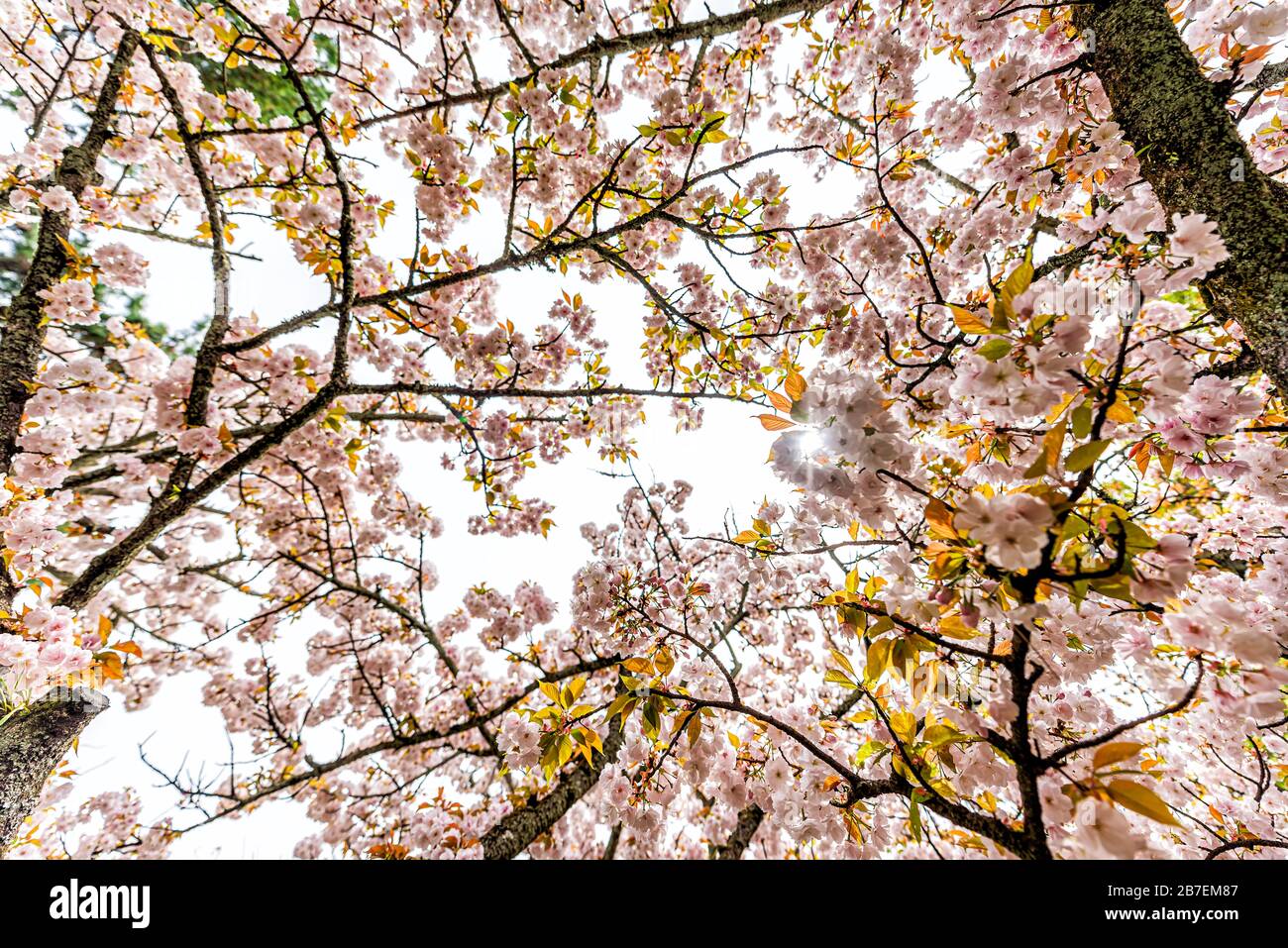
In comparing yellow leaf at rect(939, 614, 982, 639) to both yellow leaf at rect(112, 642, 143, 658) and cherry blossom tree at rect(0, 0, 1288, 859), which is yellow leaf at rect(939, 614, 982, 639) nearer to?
cherry blossom tree at rect(0, 0, 1288, 859)

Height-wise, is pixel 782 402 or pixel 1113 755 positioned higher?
pixel 782 402

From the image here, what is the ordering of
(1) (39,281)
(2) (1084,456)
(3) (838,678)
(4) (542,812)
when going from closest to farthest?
1. (2) (1084,456)
2. (3) (838,678)
3. (4) (542,812)
4. (1) (39,281)

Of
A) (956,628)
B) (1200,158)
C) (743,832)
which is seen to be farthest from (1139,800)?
(743,832)

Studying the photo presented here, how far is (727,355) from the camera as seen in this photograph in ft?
11.8

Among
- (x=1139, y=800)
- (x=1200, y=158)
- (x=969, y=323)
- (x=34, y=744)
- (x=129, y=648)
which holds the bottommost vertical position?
(x=1139, y=800)

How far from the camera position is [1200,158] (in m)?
1.55

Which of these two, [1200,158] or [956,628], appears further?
[1200,158]

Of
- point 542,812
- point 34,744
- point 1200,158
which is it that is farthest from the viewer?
point 542,812

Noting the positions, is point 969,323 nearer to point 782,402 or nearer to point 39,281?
point 782,402

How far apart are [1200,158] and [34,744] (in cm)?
584

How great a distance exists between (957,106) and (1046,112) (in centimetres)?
74

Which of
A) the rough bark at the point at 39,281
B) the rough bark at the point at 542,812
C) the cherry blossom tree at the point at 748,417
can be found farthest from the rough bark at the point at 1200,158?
the rough bark at the point at 39,281

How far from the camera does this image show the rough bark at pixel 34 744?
2.21 m

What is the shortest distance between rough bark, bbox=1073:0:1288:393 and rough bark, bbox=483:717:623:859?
3.26 m
